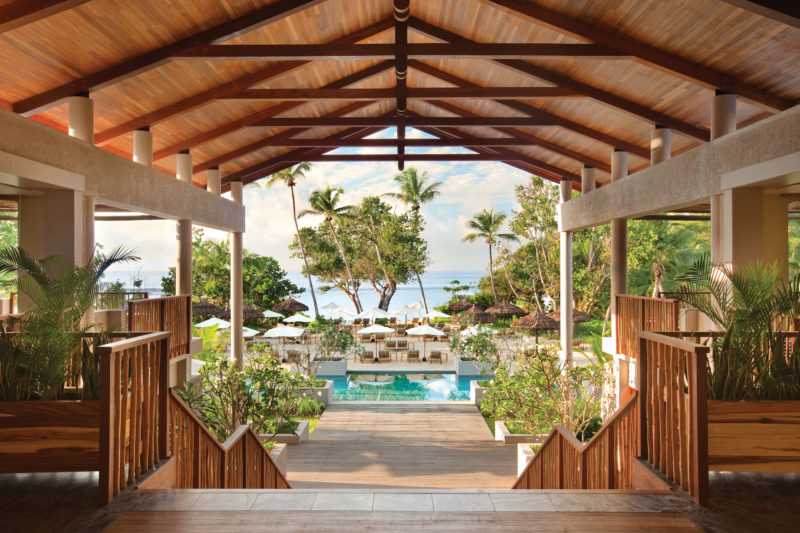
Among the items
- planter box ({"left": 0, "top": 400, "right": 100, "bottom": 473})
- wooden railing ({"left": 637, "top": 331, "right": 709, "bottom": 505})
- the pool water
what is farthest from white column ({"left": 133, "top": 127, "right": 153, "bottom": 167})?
the pool water

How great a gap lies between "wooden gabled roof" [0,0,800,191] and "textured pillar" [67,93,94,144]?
0.16 m

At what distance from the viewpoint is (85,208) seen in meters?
6.95

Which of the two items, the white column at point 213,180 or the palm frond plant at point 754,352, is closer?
the palm frond plant at point 754,352

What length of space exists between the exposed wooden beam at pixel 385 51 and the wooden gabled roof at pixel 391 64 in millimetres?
18

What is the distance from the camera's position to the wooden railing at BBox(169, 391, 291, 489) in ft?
14.3

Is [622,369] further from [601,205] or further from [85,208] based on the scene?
[85,208]

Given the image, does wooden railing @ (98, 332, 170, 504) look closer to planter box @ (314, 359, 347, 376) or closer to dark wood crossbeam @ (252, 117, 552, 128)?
dark wood crossbeam @ (252, 117, 552, 128)

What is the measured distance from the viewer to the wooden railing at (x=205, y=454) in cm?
436

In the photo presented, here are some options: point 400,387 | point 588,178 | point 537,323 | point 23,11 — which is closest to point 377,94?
point 23,11

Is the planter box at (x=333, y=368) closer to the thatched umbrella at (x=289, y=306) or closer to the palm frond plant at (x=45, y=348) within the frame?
the thatched umbrella at (x=289, y=306)

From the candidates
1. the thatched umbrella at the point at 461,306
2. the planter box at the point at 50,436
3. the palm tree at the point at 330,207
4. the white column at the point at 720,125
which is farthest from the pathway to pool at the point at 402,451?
the palm tree at the point at 330,207

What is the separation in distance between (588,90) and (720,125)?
88.5 inches

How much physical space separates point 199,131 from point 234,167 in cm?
306

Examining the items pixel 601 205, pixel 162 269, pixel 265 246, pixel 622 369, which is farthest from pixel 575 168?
pixel 162 269
